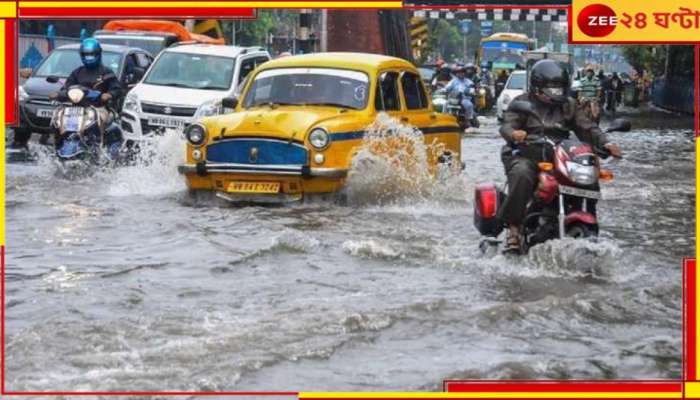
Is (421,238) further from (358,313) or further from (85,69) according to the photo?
(85,69)

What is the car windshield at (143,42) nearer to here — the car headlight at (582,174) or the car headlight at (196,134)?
the car headlight at (196,134)

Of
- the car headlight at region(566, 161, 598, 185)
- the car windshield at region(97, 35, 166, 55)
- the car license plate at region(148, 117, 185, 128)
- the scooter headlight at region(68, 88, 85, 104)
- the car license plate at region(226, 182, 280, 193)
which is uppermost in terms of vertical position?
the car windshield at region(97, 35, 166, 55)

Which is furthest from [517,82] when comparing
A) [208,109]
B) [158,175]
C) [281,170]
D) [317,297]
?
[317,297]

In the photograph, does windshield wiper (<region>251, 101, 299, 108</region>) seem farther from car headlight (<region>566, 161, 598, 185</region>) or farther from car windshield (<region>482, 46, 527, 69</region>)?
car windshield (<region>482, 46, 527, 69</region>)

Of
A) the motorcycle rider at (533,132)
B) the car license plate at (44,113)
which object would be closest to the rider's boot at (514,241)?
the motorcycle rider at (533,132)

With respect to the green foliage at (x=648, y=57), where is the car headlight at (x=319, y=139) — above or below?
above

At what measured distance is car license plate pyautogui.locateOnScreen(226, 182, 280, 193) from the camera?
47.3 ft

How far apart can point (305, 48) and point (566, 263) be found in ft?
102

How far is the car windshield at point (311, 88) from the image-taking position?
1537 cm

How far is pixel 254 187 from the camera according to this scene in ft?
47.4

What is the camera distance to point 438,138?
53.8 ft

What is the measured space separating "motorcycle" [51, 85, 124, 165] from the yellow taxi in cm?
203

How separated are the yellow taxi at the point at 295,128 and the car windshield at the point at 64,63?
24.0 feet

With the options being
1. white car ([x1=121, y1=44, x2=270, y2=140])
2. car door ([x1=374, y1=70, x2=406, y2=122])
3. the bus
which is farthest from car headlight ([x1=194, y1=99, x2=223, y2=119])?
the bus
